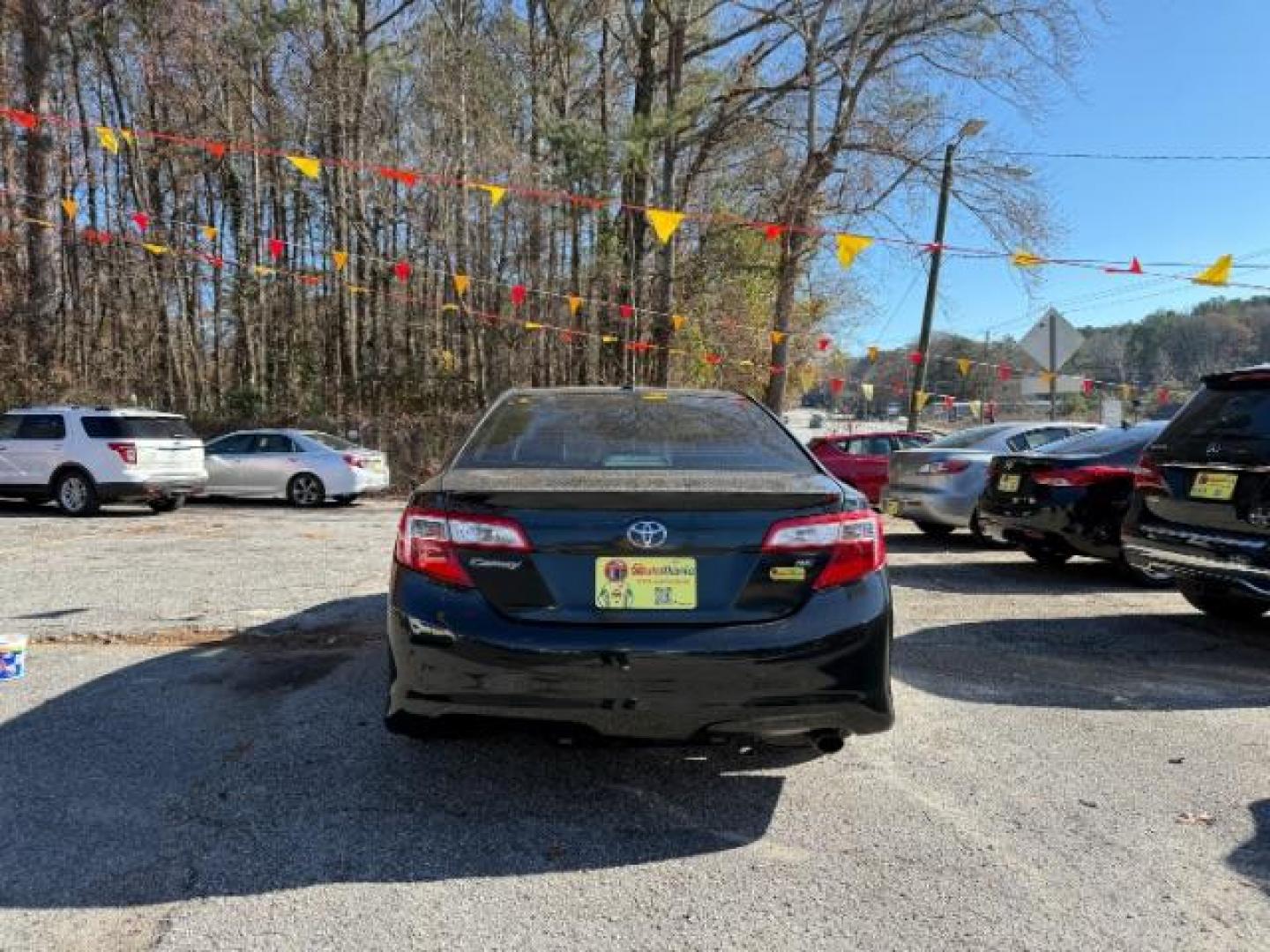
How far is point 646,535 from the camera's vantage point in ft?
9.81

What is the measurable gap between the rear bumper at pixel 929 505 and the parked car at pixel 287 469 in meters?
9.27

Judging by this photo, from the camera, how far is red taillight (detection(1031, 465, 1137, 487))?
25.3ft

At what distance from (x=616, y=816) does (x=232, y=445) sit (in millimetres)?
14906

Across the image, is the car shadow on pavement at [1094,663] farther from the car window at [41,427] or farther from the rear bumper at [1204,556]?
the car window at [41,427]

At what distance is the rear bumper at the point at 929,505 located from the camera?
10250 millimetres

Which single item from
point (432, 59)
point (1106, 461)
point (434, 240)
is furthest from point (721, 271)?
point (1106, 461)

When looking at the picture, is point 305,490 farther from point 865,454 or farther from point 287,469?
point 865,454

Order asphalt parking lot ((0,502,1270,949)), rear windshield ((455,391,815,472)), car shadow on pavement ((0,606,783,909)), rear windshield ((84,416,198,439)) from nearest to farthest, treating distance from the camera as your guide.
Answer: asphalt parking lot ((0,502,1270,949)) → car shadow on pavement ((0,606,783,909)) → rear windshield ((455,391,815,472)) → rear windshield ((84,416,198,439))

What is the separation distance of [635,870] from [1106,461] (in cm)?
646

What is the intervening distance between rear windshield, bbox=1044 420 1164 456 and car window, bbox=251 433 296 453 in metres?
12.3

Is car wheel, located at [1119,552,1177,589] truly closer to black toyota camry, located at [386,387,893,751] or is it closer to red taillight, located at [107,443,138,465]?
black toyota camry, located at [386,387,893,751]

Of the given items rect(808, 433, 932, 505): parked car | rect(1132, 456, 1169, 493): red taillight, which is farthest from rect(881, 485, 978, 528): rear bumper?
rect(1132, 456, 1169, 493): red taillight

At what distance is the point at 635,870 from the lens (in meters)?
2.86

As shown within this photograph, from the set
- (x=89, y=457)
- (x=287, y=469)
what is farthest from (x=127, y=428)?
(x=287, y=469)
